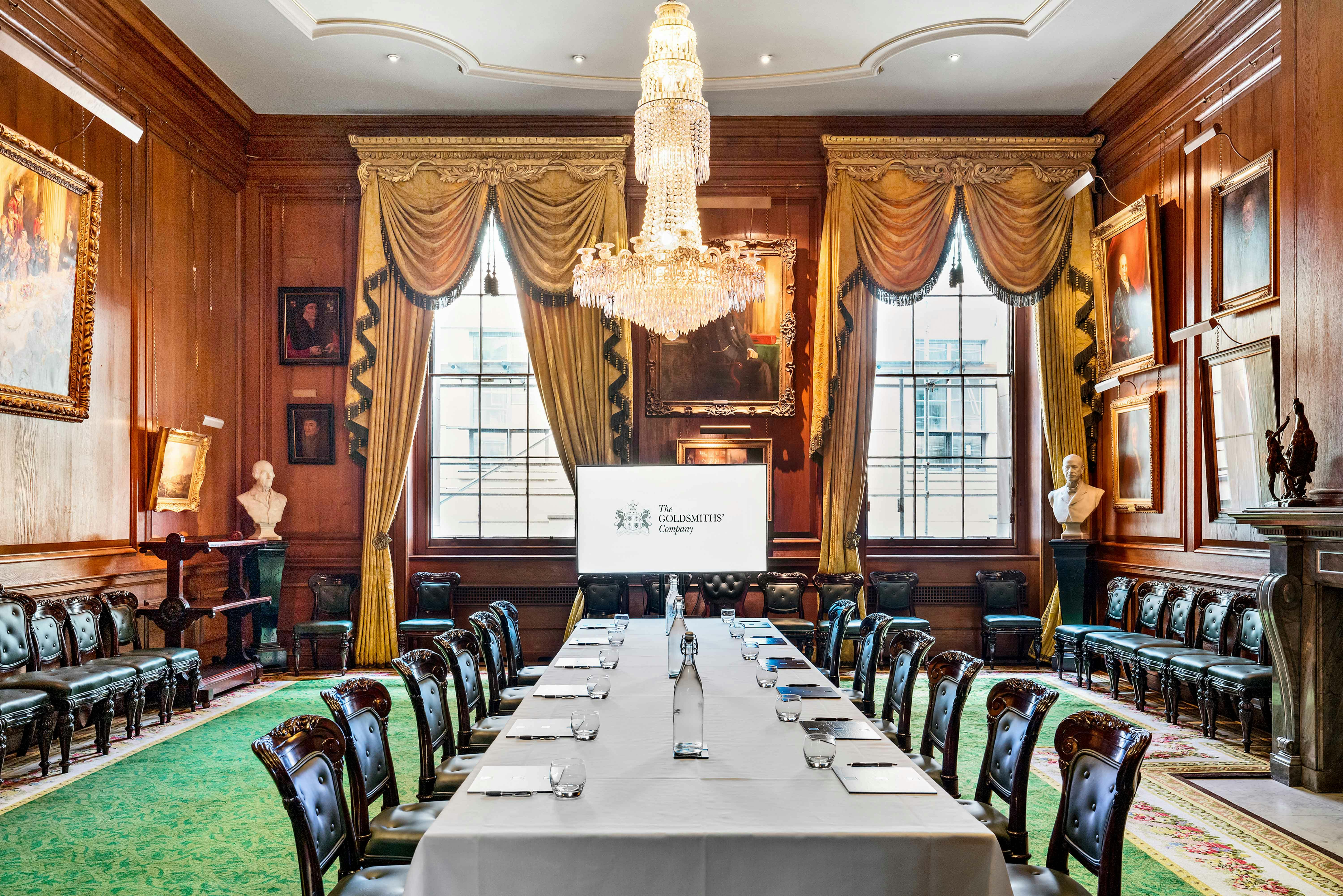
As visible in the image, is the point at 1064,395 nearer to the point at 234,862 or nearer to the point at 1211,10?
the point at 1211,10

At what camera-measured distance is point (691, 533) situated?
8.00 meters

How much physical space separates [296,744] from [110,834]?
266 centimetres

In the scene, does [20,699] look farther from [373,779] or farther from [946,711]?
[946,711]

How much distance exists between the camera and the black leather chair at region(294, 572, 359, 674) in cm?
784

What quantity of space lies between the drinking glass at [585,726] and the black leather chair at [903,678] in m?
1.34

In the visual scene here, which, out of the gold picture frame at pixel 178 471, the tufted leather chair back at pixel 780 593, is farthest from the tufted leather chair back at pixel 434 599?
the tufted leather chair back at pixel 780 593

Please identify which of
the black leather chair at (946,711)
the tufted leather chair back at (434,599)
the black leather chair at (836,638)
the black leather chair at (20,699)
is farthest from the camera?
the tufted leather chair back at (434,599)

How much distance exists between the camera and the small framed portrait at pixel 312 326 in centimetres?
860

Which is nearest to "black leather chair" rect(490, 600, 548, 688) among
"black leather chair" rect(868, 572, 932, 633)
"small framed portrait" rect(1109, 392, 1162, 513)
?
"black leather chair" rect(868, 572, 932, 633)

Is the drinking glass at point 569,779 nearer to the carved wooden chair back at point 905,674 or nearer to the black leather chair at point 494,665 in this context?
the carved wooden chair back at point 905,674

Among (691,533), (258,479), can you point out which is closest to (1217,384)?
(691,533)

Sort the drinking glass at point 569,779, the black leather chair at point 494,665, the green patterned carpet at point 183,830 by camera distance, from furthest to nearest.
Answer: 1. the black leather chair at point 494,665
2. the green patterned carpet at point 183,830
3. the drinking glass at point 569,779

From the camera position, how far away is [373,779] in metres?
2.82

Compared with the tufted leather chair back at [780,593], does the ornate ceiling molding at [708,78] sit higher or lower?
higher
